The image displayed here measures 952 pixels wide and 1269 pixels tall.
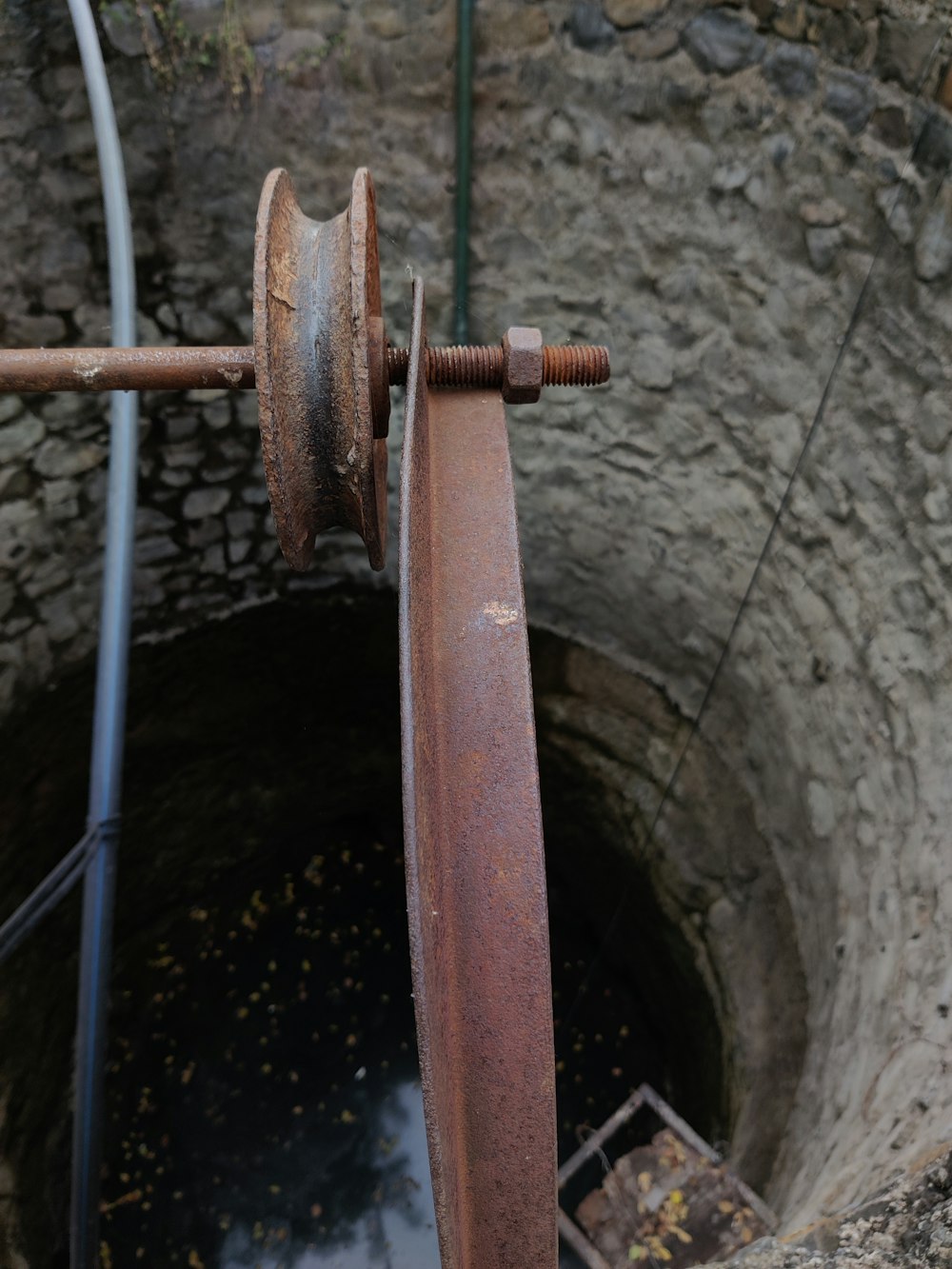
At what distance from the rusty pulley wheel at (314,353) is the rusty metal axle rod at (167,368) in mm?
105

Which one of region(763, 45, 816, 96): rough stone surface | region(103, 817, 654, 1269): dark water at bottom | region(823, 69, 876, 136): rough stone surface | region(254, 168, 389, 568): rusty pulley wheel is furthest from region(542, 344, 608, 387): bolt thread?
region(103, 817, 654, 1269): dark water at bottom

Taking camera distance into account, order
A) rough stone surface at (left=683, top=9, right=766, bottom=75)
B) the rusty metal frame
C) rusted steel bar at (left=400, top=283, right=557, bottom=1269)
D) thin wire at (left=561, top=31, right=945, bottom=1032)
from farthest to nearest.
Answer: rough stone surface at (left=683, top=9, right=766, bottom=75)
the rusty metal frame
thin wire at (left=561, top=31, right=945, bottom=1032)
rusted steel bar at (left=400, top=283, right=557, bottom=1269)

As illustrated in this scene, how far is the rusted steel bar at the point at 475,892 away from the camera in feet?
3.18

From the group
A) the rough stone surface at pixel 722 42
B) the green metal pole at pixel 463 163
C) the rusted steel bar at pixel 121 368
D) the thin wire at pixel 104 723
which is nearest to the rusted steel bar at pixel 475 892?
the rusted steel bar at pixel 121 368

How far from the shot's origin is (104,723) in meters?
2.19

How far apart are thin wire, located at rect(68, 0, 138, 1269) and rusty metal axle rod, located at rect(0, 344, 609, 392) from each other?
0.94 meters

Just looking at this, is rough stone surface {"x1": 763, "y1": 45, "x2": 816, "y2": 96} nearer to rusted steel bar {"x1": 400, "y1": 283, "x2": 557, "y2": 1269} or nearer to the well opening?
rusted steel bar {"x1": 400, "y1": 283, "x2": 557, "y2": 1269}

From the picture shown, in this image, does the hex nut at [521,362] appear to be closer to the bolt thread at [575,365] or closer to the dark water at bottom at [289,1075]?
the bolt thread at [575,365]

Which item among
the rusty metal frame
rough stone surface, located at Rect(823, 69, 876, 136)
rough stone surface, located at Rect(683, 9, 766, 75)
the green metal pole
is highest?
the green metal pole

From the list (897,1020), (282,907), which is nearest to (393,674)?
(282,907)

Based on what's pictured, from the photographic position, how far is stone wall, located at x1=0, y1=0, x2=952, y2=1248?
7.22 feet

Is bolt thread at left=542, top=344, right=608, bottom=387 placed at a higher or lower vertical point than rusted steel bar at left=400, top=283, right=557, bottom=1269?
higher

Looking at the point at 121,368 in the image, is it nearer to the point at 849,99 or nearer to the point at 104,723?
the point at 104,723

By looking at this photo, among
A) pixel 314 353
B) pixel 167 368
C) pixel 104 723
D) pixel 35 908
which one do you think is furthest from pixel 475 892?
pixel 104 723
